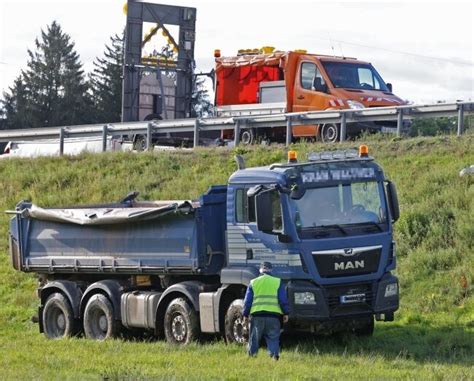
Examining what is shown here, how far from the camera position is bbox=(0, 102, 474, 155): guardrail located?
2689 cm

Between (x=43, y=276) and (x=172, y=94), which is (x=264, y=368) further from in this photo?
(x=172, y=94)

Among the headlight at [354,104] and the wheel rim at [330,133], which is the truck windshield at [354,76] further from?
the wheel rim at [330,133]

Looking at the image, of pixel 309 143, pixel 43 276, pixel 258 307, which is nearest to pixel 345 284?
pixel 258 307

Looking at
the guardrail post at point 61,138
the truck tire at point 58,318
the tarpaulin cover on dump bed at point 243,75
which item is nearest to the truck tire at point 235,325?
the truck tire at point 58,318

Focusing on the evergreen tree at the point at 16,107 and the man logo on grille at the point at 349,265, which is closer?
the man logo on grille at the point at 349,265

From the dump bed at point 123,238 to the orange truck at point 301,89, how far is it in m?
9.81

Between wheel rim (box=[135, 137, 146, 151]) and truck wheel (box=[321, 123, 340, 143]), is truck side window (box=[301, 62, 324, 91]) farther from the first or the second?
wheel rim (box=[135, 137, 146, 151])

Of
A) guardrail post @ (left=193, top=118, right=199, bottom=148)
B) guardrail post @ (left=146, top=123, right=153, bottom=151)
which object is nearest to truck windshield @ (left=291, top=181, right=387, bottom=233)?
guardrail post @ (left=193, top=118, right=199, bottom=148)

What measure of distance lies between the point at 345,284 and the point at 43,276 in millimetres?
7167

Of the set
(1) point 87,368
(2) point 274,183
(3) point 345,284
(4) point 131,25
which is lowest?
(1) point 87,368

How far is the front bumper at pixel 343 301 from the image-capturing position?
1695cm

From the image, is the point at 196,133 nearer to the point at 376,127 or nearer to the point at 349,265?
the point at 376,127

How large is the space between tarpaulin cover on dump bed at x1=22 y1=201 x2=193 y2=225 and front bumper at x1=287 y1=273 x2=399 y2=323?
263 centimetres

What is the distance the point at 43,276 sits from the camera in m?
22.1
